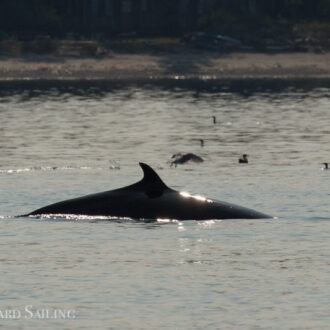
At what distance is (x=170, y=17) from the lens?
131m

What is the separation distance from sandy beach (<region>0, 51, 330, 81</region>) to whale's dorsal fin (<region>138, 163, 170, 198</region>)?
86.1 metres

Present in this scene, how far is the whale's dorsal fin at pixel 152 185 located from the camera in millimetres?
27812

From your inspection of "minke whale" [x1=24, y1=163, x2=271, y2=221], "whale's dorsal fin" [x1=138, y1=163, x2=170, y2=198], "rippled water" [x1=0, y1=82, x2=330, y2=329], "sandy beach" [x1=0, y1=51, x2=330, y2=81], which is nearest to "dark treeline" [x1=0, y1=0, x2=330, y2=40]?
"sandy beach" [x1=0, y1=51, x2=330, y2=81]

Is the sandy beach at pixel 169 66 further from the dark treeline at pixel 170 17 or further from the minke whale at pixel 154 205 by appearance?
the minke whale at pixel 154 205

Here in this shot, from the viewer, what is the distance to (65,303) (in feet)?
72.7

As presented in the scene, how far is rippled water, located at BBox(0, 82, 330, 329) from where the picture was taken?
21.7 metres

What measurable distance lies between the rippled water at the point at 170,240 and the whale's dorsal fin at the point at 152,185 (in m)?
0.89

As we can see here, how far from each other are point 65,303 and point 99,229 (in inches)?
298

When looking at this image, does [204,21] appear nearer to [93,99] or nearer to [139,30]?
[139,30]

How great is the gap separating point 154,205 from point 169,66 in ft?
293

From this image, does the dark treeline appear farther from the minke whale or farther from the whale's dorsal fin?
the whale's dorsal fin

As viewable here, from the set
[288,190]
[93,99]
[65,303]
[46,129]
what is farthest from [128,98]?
[65,303]

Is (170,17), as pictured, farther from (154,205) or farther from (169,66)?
(154,205)

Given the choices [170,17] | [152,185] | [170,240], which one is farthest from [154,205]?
[170,17]
